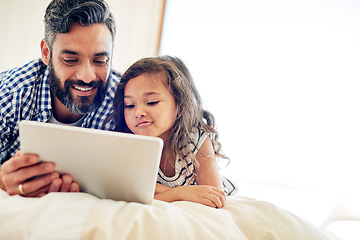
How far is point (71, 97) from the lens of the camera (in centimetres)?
126

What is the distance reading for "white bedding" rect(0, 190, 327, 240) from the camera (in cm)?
45

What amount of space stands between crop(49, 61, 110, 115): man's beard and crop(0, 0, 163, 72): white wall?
Answer: 0.91m

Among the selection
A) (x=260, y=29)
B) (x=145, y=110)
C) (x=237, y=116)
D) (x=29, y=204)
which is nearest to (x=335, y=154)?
(x=237, y=116)

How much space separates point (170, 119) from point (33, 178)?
623mm

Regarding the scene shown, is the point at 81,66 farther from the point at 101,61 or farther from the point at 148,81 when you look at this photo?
the point at 148,81

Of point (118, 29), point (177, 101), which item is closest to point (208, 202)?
point (177, 101)

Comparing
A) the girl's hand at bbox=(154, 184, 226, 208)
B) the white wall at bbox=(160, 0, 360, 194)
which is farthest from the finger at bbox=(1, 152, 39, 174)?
the white wall at bbox=(160, 0, 360, 194)

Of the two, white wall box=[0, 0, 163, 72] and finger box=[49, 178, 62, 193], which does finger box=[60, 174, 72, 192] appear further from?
white wall box=[0, 0, 163, 72]

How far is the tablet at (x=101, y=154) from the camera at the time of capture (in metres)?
0.55

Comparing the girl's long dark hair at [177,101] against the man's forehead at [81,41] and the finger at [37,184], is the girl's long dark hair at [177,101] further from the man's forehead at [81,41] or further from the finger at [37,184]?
the finger at [37,184]

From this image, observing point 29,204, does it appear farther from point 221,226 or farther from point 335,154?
point 335,154

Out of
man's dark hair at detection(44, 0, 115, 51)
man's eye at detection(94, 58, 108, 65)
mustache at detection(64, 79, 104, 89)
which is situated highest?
man's dark hair at detection(44, 0, 115, 51)

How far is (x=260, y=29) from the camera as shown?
2139 mm

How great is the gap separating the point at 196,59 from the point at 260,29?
55cm
